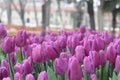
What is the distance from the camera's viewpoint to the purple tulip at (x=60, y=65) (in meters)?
1.83

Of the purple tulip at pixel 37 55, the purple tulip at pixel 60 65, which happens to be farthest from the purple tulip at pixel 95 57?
the purple tulip at pixel 37 55

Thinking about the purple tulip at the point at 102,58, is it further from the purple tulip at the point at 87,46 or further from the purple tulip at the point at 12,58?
the purple tulip at the point at 12,58

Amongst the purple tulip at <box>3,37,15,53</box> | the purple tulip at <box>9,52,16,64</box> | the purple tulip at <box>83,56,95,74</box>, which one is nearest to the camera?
the purple tulip at <box>83,56,95,74</box>

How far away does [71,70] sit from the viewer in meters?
1.60

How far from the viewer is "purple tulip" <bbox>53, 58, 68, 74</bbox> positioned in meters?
1.83

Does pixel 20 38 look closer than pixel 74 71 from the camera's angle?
No

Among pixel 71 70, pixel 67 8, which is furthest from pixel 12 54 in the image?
pixel 67 8

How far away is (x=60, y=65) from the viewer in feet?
6.02

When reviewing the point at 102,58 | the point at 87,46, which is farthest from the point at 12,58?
the point at 102,58

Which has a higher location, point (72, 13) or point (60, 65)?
point (60, 65)

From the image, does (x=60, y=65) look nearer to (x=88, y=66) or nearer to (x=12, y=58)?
(x=88, y=66)

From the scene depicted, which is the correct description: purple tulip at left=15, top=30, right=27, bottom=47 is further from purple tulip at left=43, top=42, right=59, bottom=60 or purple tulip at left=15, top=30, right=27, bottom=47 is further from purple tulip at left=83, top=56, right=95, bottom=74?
purple tulip at left=83, top=56, right=95, bottom=74

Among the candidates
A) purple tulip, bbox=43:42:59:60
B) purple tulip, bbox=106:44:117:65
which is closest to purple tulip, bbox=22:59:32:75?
purple tulip, bbox=43:42:59:60

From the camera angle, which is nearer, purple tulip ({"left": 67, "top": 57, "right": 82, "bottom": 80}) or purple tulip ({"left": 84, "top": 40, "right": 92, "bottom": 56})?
purple tulip ({"left": 67, "top": 57, "right": 82, "bottom": 80})
